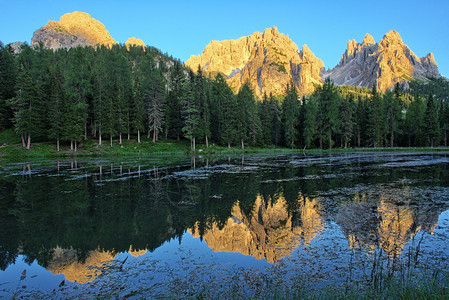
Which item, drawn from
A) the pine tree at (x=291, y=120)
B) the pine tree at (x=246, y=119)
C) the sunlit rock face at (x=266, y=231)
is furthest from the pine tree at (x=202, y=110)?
the sunlit rock face at (x=266, y=231)

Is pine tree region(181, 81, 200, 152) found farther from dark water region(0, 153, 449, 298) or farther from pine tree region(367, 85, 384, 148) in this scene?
pine tree region(367, 85, 384, 148)

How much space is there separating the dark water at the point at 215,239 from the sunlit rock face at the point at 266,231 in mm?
45

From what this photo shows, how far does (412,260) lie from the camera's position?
8289 mm

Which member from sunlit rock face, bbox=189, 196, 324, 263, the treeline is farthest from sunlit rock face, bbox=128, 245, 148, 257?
the treeline

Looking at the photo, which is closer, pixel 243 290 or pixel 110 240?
pixel 243 290

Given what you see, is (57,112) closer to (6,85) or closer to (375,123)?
(6,85)

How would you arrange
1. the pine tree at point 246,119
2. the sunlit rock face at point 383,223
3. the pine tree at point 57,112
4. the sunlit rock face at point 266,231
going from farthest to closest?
the pine tree at point 246,119
the pine tree at point 57,112
the sunlit rock face at point 266,231
the sunlit rock face at point 383,223

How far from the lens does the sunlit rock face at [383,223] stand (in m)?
9.77

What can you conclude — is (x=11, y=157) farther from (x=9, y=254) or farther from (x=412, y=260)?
(x=412, y=260)

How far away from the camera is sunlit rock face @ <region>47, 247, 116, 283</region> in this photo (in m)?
8.26

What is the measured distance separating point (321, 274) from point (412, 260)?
2952mm

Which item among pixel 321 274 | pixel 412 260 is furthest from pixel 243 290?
pixel 412 260

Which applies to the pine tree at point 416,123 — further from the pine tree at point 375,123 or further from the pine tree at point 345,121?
the pine tree at point 345,121

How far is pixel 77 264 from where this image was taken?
29.9 feet
